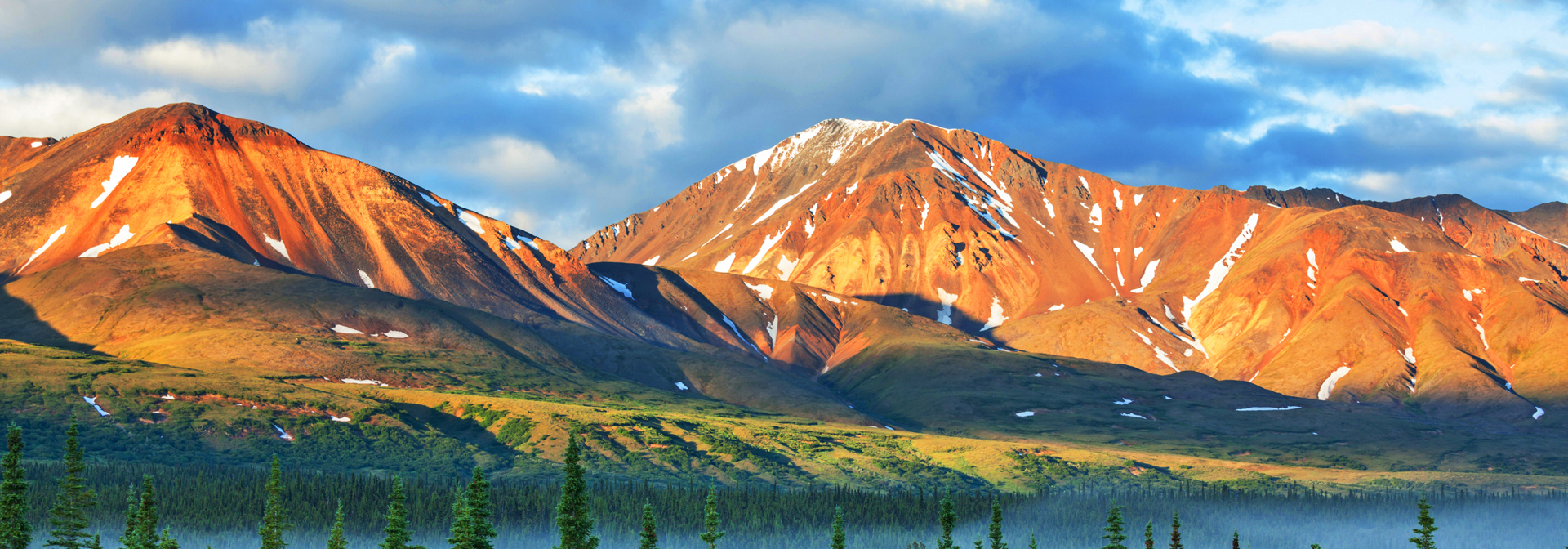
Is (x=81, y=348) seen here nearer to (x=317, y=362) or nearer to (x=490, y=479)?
(x=317, y=362)

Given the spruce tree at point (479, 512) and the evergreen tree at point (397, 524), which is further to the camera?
the spruce tree at point (479, 512)

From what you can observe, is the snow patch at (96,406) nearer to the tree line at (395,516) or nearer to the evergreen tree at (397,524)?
the tree line at (395,516)

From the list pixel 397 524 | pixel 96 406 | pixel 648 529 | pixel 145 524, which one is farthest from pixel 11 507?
pixel 96 406

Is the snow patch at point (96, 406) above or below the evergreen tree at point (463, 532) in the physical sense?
above

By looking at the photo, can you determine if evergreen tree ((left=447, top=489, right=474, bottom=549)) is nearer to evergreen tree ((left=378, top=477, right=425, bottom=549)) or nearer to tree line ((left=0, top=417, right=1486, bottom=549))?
tree line ((left=0, top=417, right=1486, bottom=549))

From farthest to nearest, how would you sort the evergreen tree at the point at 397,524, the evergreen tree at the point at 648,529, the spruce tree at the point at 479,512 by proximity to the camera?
the evergreen tree at the point at 648,529
the spruce tree at the point at 479,512
the evergreen tree at the point at 397,524

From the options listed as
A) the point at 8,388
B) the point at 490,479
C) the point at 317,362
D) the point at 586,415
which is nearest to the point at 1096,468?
the point at 586,415

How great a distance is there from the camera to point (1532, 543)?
129000 millimetres

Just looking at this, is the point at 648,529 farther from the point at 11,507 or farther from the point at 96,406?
the point at 96,406

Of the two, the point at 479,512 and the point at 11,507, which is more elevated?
the point at 479,512

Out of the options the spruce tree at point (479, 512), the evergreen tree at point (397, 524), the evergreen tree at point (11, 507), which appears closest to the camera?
the evergreen tree at point (397, 524)

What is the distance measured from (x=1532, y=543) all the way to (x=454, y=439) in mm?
125832

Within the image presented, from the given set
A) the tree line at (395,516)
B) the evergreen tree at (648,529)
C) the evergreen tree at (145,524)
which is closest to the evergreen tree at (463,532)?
the tree line at (395,516)

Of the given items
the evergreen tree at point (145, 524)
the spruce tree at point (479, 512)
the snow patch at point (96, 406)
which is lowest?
the evergreen tree at point (145, 524)
